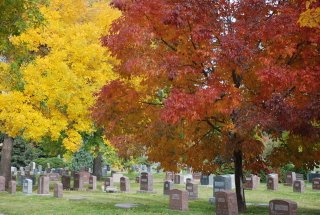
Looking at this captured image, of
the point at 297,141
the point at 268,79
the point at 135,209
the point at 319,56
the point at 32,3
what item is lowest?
the point at 135,209

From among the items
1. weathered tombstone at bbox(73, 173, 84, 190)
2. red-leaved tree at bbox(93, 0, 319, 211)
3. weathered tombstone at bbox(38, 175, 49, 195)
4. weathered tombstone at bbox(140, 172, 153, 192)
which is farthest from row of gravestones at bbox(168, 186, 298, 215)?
weathered tombstone at bbox(73, 173, 84, 190)

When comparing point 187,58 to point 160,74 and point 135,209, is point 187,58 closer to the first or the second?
point 160,74

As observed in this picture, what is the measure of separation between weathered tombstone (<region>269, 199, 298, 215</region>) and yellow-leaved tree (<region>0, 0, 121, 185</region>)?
34.6 ft

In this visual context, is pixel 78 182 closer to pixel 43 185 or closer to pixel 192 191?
pixel 43 185

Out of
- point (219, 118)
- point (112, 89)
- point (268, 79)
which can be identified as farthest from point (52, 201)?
point (268, 79)

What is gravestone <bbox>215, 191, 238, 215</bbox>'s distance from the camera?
49.8 ft

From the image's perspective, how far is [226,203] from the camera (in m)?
15.2

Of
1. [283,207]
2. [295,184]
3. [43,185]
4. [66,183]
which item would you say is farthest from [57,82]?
[295,184]

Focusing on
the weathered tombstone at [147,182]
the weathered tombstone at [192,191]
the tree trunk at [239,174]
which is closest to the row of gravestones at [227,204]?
the tree trunk at [239,174]

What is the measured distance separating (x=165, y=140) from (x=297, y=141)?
165 inches

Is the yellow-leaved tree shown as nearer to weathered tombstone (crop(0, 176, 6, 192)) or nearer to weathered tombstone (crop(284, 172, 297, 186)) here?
weathered tombstone (crop(0, 176, 6, 192))

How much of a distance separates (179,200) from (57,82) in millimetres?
8925

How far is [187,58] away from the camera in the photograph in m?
14.3

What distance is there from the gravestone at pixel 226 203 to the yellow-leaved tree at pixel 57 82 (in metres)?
8.65
